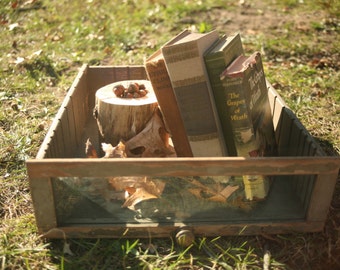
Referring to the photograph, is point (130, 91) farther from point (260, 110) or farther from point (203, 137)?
point (260, 110)

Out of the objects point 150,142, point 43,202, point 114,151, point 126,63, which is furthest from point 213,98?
point 126,63

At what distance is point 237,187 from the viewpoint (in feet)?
5.70

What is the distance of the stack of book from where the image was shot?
1.79 metres

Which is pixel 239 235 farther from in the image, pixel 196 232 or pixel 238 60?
pixel 238 60

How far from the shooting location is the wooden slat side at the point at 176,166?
1.59 metres

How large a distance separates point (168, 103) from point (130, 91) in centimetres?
28

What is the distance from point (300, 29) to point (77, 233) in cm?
339

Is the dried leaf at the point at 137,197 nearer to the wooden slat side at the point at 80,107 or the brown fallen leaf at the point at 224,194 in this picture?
the brown fallen leaf at the point at 224,194

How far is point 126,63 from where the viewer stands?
369 cm

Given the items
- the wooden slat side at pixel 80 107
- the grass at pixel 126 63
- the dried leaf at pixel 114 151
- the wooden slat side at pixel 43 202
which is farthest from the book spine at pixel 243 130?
the wooden slat side at pixel 80 107

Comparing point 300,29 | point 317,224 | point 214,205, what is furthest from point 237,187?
point 300,29

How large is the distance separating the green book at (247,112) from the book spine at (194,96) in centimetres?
9

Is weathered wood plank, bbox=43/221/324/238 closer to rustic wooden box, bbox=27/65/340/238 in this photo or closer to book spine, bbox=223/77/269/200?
rustic wooden box, bbox=27/65/340/238

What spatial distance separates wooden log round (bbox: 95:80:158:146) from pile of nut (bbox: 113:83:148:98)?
3 centimetres
